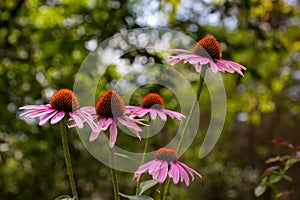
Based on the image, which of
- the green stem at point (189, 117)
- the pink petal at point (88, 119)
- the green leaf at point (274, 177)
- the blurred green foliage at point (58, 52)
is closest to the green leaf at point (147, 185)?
the green stem at point (189, 117)

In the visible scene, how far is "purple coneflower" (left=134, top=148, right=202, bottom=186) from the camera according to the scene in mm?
543

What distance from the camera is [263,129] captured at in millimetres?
3068

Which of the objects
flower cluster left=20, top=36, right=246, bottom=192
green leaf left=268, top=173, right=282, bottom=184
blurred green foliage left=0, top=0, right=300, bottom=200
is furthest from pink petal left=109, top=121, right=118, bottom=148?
blurred green foliage left=0, top=0, right=300, bottom=200

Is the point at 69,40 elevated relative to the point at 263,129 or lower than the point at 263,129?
elevated

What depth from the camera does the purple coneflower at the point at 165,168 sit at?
0.54 metres

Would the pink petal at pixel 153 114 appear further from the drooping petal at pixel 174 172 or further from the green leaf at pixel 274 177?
the green leaf at pixel 274 177

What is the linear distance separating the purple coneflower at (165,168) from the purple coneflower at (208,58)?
12 cm

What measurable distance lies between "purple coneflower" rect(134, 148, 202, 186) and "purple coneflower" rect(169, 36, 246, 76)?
0.12 m

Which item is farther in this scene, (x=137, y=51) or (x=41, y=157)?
(x=41, y=157)

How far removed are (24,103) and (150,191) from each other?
0.51 meters

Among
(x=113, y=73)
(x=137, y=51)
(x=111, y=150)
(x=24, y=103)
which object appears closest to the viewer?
(x=111, y=150)

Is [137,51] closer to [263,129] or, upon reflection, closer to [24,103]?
[24,103]

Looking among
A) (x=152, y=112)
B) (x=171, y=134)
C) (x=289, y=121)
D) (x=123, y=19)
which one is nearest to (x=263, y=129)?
→ (x=289, y=121)

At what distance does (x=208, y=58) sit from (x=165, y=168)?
175mm
